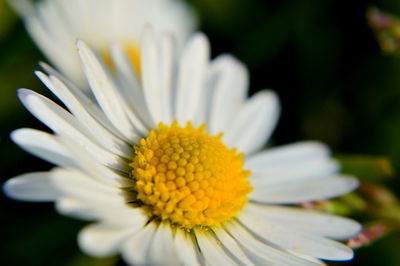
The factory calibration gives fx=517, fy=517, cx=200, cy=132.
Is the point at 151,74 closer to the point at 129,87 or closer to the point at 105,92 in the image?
the point at 129,87

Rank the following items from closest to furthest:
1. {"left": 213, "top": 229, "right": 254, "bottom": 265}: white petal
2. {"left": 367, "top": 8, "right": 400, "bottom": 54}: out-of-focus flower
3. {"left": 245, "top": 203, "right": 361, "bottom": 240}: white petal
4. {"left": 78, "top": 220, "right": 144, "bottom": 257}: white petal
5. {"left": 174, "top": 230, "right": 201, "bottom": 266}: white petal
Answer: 1. {"left": 78, "top": 220, "right": 144, "bottom": 257}: white petal
2. {"left": 174, "top": 230, "right": 201, "bottom": 266}: white petal
3. {"left": 213, "top": 229, "right": 254, "bottom": 265}: white petal
4. {"left": 245, "top": 203, "right": 361, "bottom": 240}: white petal
5. {"left": 367, "top": 8, "right": 400, "bottom": 54}: out-of-focus flower

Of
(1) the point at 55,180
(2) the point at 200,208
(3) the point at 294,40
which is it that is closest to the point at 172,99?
(2) the point at 200,208

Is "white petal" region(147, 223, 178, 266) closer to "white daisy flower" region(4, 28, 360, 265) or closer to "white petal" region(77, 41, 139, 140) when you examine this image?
"white daisy flower" region(4, 28, 360, 265)

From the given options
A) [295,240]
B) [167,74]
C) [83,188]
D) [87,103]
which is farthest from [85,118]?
[295,240]

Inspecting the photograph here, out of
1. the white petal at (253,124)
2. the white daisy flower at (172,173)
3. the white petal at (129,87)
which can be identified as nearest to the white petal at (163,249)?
the white daisy flower at (172,173)

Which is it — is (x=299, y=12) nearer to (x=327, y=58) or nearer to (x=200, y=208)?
(x=327, y=58)

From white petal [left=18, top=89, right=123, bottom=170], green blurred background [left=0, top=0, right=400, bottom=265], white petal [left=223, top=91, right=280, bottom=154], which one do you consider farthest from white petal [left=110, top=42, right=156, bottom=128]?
green blurred background [left=0, top=0, right=400, bottom=265]

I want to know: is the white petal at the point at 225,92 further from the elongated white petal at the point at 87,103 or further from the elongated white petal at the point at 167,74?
the elongated white petal at the point at 87,103
